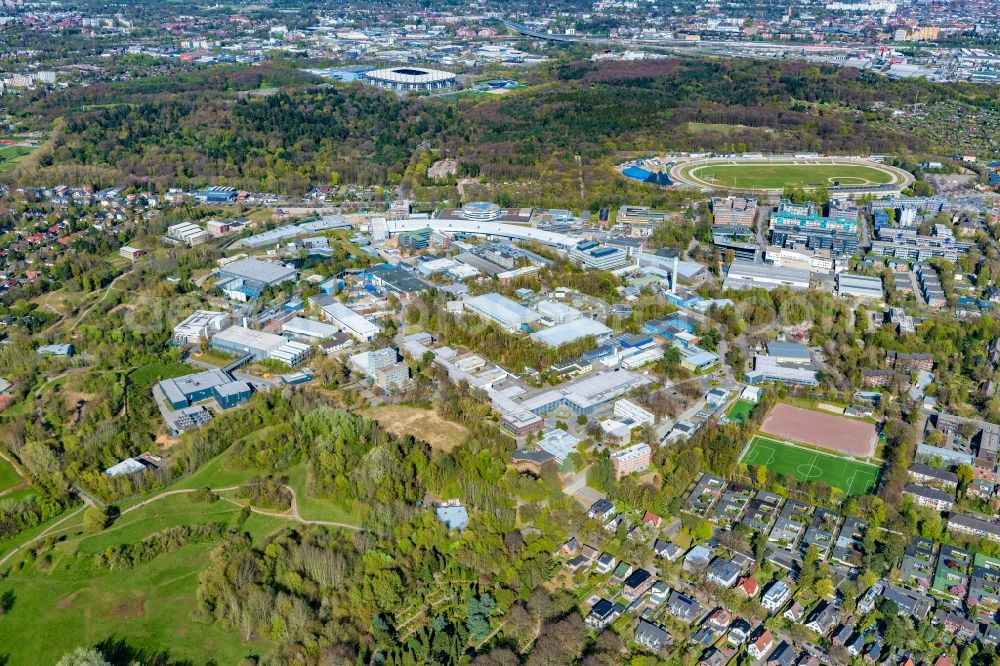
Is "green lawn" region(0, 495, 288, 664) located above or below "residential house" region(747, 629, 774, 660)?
below

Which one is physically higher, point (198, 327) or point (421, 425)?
point (198, 327)

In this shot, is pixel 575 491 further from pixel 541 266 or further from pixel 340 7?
pixel 340 7

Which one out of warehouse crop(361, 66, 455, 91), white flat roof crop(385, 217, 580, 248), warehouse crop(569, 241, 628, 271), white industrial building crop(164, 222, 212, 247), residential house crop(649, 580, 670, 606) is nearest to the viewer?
residential house crop(649, 580, 670, 606)

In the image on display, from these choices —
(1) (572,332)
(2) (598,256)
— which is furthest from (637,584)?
(2) (598,256)

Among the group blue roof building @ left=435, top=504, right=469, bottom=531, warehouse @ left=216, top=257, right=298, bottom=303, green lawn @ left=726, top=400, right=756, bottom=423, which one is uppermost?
warehouse @ left=216, top=257, right=298, bottom=303

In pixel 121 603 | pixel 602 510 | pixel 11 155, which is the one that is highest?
pixel 11 155

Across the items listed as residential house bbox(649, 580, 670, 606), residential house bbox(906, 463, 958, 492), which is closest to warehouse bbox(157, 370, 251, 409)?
residential house bbox(649, 580, 670, 606)

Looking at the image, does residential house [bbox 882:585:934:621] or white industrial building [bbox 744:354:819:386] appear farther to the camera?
white industrial building [bbox 744:354:819:386]

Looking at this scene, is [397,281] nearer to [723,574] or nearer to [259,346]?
[259,346]

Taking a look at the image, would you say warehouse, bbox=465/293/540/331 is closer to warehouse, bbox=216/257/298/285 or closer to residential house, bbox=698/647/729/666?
warehouse, bbox=216/257/298/285
